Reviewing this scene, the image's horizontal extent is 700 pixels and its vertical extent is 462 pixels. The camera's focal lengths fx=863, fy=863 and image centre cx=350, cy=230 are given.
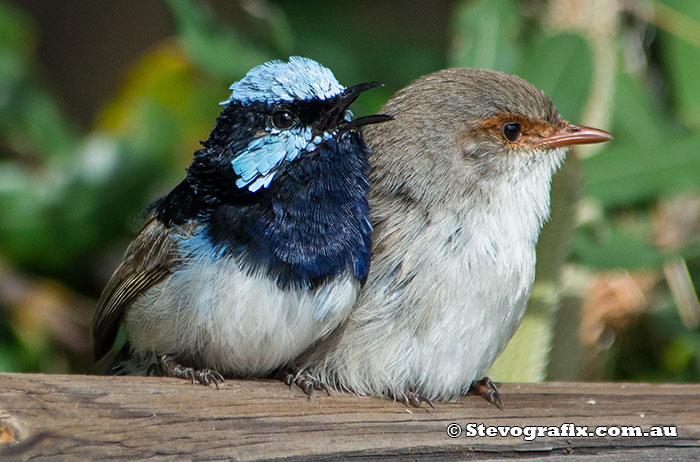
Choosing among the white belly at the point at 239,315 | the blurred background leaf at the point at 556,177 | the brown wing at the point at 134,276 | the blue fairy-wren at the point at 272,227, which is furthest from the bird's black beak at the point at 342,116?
the blurred background leaf at the point at 556,177

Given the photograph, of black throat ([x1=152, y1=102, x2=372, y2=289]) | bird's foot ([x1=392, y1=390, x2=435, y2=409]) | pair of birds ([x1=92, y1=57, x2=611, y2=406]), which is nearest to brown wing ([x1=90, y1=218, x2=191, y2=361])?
pair of birds ([x1=92, y1=57, x2=611, y2=406])

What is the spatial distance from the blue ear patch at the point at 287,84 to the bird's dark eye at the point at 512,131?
1.67 ft

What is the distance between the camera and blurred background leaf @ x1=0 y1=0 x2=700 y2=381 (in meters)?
3.27

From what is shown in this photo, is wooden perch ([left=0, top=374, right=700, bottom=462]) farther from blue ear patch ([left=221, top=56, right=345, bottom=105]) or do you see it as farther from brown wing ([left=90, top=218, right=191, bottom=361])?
blue ear patch ([left=221, top=56, right=345, bottom=105])

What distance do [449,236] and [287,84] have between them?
581 millimetres

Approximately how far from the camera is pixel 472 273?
88.0 inches

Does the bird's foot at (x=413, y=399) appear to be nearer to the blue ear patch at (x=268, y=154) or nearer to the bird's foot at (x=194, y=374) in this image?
the bird's foot at (x=194, y=374)

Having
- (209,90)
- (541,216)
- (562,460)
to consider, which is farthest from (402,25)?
(562,460)

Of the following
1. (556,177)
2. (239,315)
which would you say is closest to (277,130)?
(239,315)

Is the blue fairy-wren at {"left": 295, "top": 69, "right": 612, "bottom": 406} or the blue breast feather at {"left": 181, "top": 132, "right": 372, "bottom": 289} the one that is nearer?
the blue breast feather at {"left": 181, "top": 132, "right": 372, "bottom": 289}

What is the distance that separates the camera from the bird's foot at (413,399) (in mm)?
2266

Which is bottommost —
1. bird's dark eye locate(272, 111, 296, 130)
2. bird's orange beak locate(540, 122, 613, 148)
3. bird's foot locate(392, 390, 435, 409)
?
bird's foot locate(392, 390, 435, 409)

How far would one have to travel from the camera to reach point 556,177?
2.72 m

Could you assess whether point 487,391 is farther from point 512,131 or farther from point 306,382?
point 512,131
